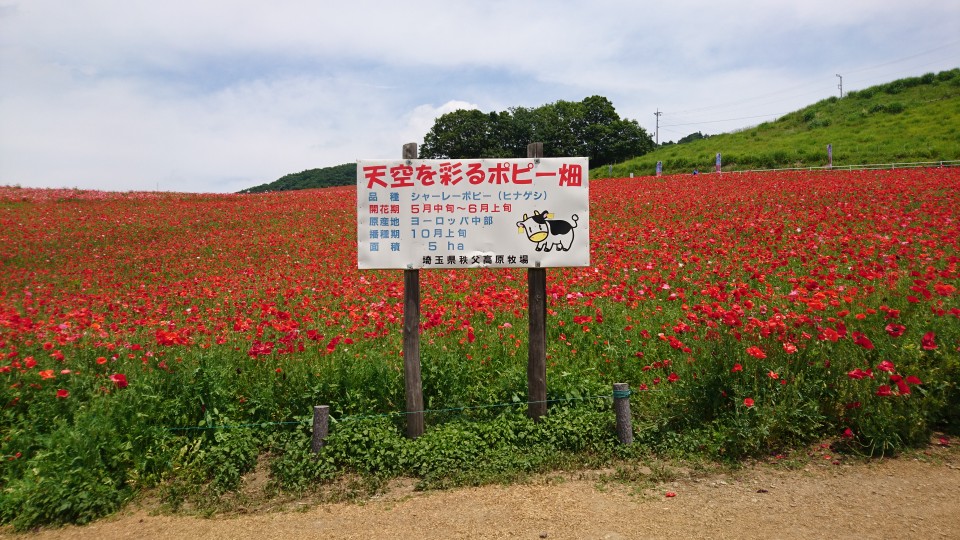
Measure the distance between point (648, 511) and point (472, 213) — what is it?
Answer: 2.65 metres

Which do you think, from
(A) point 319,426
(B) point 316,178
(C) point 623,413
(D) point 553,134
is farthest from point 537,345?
(B) point 316,178

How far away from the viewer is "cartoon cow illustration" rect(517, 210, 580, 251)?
15.8 feet

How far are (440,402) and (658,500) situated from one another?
2.10 meters

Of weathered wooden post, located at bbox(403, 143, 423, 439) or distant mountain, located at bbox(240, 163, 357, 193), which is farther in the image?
distant mountain, located at bbox(240, 163, 357, 193)

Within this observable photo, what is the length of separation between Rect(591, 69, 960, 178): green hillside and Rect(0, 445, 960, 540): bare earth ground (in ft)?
90.5

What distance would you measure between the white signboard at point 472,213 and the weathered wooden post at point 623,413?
1107 mm

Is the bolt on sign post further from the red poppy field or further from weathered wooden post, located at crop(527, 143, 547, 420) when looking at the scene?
the red poppy field

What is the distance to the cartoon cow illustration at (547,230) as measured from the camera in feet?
15.8

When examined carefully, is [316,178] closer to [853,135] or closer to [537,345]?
[853,135]

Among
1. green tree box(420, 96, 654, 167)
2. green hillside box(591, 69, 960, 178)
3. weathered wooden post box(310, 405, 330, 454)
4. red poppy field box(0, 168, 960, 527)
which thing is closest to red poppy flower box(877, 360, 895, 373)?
red poppy field box(0, 168, 960, 527)

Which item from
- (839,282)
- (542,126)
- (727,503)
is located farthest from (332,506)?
(542,126)

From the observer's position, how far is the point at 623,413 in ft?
15.3

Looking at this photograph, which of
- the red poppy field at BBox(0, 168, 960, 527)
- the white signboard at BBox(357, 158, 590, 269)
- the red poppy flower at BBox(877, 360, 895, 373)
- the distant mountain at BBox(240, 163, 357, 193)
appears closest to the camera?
the red poppy flower at BBox(877, 360, 895, 373)

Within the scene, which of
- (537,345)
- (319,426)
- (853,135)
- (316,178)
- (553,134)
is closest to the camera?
(319,426)
